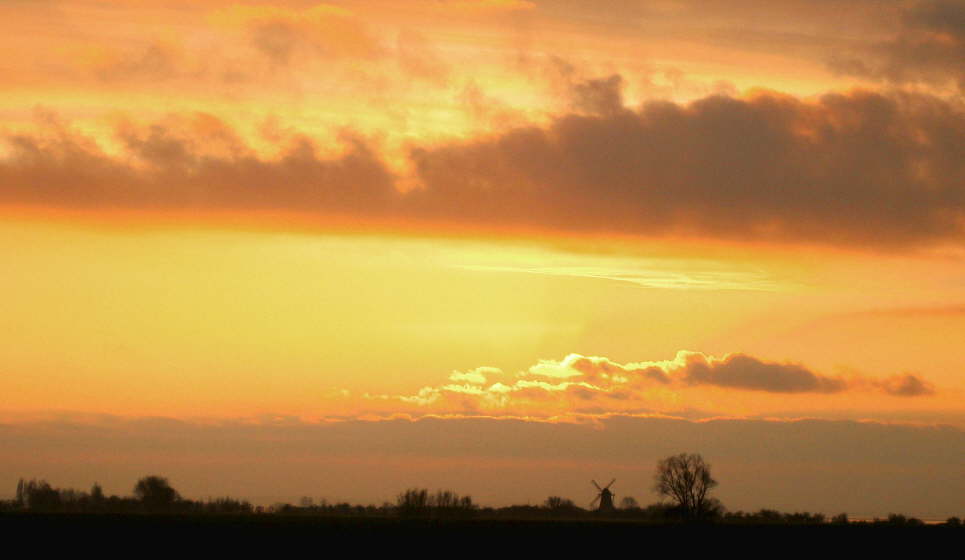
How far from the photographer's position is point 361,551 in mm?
66438

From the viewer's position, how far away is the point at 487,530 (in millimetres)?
97875

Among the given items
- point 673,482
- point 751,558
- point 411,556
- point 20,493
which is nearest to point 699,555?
point 751,558

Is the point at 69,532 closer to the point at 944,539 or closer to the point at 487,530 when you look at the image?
the point at 487,530

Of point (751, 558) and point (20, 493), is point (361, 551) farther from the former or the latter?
point (20, 493)

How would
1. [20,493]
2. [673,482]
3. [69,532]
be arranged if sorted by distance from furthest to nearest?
[20,493] < [673,482] < [69,532]

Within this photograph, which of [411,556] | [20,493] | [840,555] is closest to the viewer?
[411,556]

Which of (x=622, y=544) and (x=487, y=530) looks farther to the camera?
(x=487, y=530)

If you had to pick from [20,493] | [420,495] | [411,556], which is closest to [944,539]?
[411,556]

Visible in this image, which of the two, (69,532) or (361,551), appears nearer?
(361,551)

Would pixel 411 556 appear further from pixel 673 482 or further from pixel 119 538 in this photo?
pixel 673 482

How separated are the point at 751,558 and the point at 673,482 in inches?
4031

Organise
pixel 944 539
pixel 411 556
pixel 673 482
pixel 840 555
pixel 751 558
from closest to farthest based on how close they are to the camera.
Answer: pixel 411 556 < pixel 751 558 < pixel 840 555 < pixel 944 539 < pixel 673 482

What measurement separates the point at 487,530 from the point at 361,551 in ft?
107

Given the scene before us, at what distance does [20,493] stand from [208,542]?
431 ft
